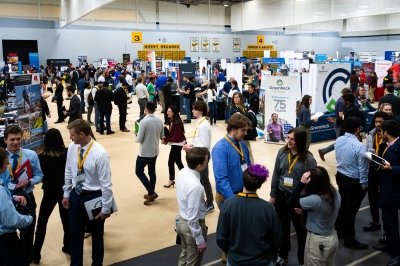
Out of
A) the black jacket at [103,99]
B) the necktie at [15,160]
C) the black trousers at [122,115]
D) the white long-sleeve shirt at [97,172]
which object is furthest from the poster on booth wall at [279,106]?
the necktie at [15,160]

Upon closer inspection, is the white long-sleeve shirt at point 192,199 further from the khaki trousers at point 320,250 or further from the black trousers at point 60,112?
the black trousers at point 60,112

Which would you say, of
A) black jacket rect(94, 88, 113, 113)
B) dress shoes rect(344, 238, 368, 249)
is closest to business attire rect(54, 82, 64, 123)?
black jacket rect(94, 88, 113, 113)

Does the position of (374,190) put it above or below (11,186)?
below

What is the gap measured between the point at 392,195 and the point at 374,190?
914 millimetres

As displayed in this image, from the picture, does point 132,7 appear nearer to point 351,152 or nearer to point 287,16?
point 287,16

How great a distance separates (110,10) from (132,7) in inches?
61.0

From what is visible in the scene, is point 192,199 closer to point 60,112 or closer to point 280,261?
point 280,261

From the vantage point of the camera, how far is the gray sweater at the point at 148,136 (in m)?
5.42

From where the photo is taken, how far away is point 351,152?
3.98 meters

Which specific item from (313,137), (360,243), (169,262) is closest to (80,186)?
(169,262)

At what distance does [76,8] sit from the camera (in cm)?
1977

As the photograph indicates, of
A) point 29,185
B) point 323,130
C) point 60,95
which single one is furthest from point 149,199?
point 60,95

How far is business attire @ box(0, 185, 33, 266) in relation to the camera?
270cm

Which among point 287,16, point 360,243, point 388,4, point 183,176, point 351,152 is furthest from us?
point 287,16
